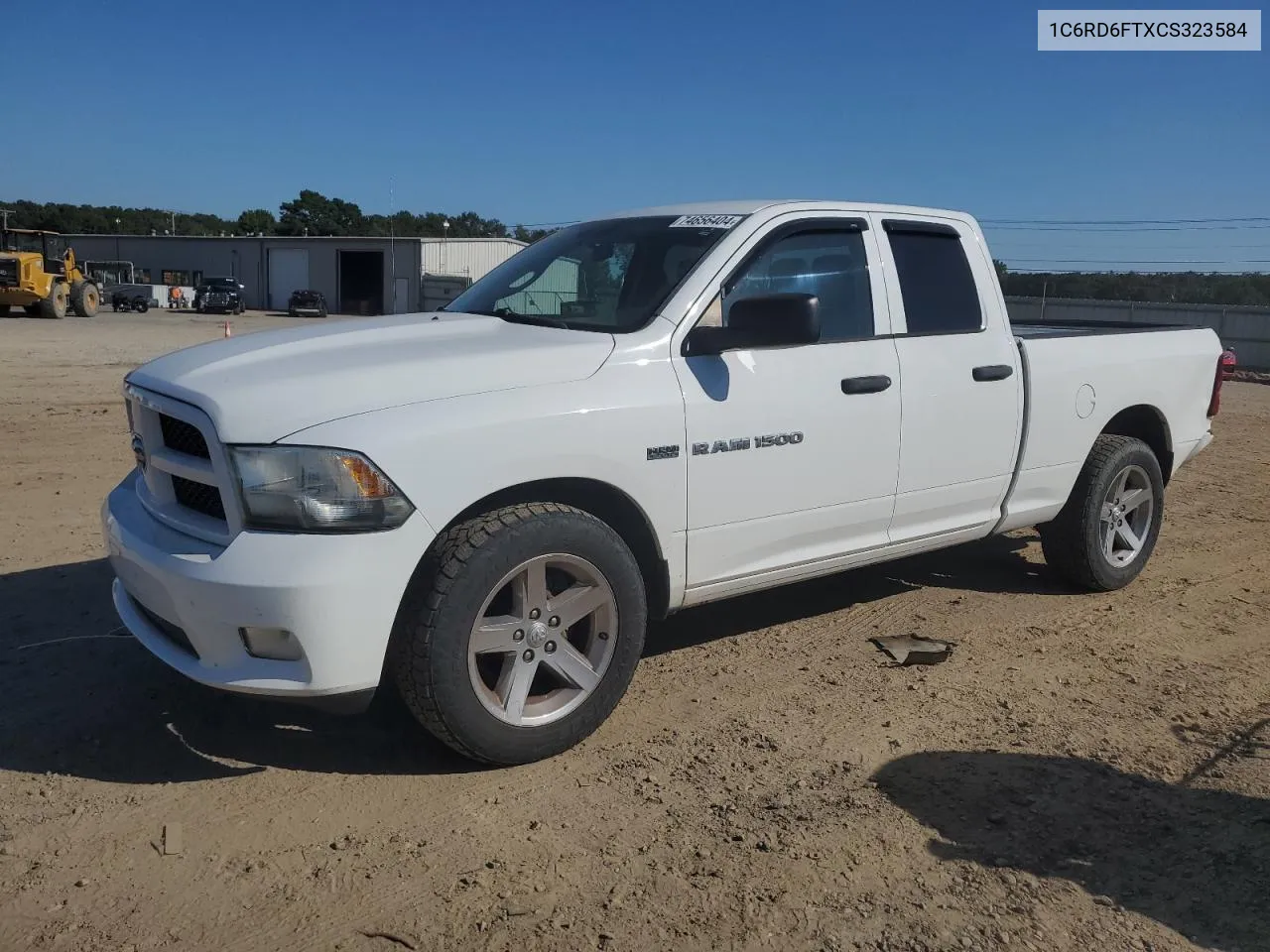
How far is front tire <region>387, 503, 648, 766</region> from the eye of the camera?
3.35 metres

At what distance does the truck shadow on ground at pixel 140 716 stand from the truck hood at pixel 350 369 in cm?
102

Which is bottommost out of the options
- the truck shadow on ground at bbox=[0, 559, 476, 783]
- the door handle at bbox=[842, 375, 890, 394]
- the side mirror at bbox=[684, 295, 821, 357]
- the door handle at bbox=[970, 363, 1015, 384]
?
the truck shadow on ground at bbox=[0, 559, 476, 783]

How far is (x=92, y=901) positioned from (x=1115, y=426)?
215 inches

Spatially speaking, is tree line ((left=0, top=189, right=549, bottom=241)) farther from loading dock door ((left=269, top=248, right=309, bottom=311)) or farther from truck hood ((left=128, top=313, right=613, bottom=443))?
truck hood ((left=128, top=313, right=613, bottom=443))

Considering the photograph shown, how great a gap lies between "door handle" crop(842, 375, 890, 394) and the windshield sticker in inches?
31.8

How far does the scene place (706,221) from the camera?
4.47m

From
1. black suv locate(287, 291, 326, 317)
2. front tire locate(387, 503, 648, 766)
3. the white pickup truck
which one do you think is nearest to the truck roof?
the white pickup truck

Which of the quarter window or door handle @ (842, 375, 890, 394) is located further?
the quarter window

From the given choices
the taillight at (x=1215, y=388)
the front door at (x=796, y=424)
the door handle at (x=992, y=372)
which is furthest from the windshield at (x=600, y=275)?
the taillight at (x=1215, y=388)

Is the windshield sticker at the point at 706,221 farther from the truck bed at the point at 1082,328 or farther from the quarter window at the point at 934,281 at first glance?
the truck bed at the point at 1082,328

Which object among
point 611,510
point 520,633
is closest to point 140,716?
point 520,633

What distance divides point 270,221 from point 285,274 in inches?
2534

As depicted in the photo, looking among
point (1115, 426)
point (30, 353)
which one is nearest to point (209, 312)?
point (30, 353)

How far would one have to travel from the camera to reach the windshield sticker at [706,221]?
173 inches
